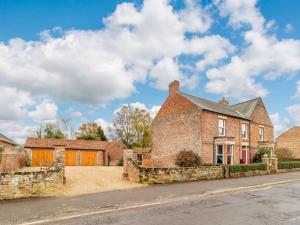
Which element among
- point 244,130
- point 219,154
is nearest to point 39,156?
point 219,154

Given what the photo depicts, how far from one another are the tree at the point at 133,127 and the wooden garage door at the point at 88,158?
1350cm

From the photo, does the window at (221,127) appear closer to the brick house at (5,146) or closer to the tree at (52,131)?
the brick house at (5,146)

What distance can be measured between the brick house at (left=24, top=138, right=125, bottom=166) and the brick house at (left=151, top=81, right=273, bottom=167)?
14.0 meters

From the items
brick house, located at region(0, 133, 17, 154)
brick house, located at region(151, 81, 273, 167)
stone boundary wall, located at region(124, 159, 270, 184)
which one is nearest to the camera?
stone boundary wall, located at region(124, 159, 270, 184)

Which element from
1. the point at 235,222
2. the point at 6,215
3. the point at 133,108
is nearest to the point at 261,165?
the point at 235,222

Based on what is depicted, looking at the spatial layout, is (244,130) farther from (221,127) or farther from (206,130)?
(206,130)

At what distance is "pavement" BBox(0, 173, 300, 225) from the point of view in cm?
855

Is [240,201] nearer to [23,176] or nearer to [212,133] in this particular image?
[23,176]

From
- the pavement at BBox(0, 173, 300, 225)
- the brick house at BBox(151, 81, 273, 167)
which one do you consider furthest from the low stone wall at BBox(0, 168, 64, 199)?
the brick house at BBox(151, 81, 273, 167)

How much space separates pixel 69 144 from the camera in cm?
4338

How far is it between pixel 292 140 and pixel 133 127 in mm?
30972

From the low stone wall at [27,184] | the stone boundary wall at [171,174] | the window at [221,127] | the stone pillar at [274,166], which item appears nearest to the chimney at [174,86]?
the window at [221,127]

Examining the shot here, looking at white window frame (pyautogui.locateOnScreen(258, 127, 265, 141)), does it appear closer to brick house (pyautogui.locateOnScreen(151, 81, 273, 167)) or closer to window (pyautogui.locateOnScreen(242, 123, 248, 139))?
brick house (pyautogui.locateOnScreen(151, 81, 273, 167))

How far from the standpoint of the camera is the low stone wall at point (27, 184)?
40.3ft
